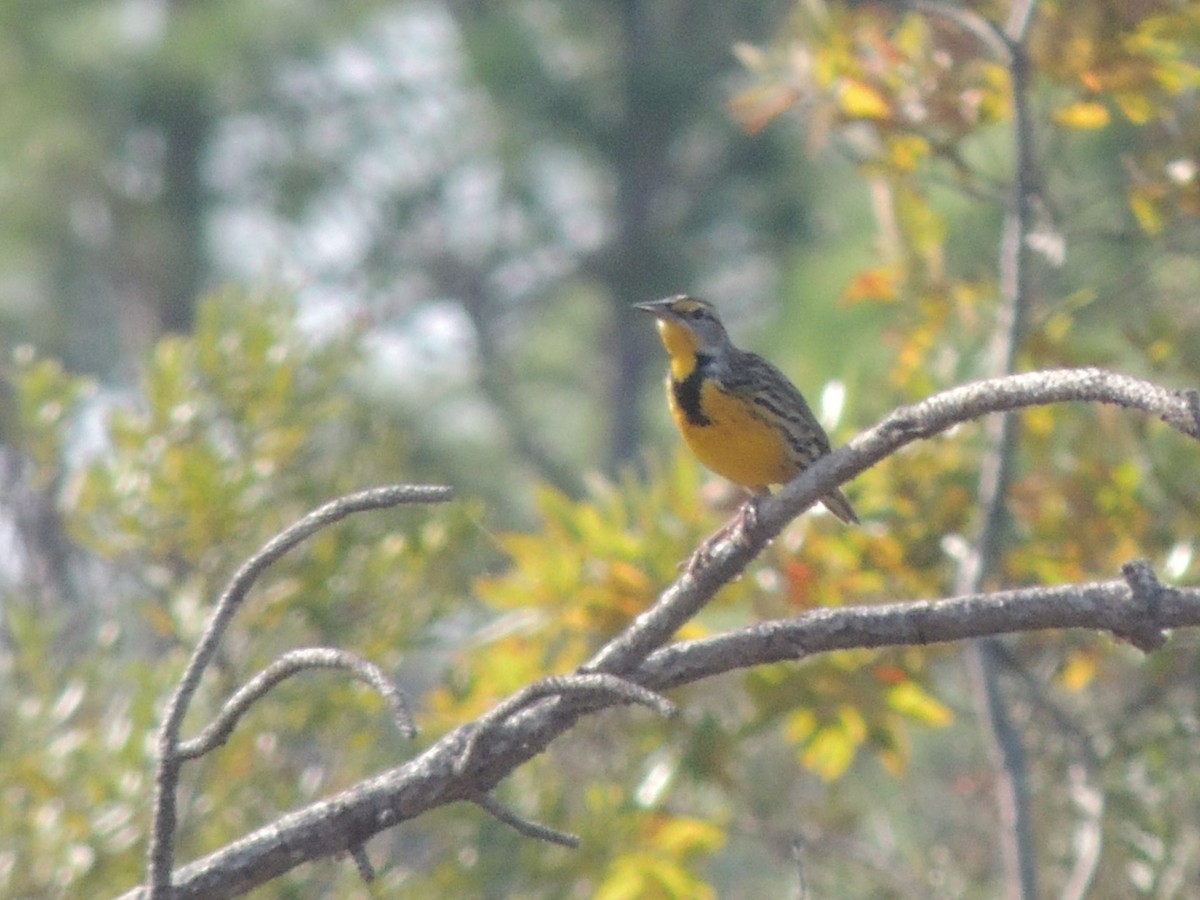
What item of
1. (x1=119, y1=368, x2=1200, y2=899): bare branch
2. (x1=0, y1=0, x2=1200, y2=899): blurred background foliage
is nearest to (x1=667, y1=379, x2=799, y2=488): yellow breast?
(x1=0, y1=0, x2=1200, y2=899): blurred background foliage

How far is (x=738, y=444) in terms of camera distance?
4.79 meters

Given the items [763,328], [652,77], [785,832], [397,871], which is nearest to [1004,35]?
[785,832]

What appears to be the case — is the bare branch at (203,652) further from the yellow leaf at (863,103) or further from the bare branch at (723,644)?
the yellow leaf at (863,103)

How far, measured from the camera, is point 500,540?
5.16m

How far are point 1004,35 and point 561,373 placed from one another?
12.1 metres

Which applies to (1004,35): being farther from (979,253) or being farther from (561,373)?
(561,373)

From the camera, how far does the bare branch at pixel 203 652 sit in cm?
253

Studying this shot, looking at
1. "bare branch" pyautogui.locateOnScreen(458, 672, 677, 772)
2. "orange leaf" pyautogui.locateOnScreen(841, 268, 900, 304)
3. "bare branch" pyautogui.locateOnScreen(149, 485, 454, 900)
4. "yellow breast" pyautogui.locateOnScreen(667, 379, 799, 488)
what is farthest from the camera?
"orange leaf" pyautogui.locateOnScreen(841, 268, 900, 304)

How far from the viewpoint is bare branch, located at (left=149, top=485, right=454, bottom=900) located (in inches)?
99.5

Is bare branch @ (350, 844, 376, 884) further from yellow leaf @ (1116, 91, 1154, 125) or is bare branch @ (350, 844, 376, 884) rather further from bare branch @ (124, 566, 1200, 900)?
yellow leaf @ (1116, 91, 1154, 125)

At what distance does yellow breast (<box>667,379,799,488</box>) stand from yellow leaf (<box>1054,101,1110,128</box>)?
113 centimetres

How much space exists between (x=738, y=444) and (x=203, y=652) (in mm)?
2375

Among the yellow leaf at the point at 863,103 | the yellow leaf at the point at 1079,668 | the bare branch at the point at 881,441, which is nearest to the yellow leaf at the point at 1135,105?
the yellow leaf at the point at 863,103

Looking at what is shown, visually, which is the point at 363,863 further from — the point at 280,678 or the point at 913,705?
the point at 913,705
